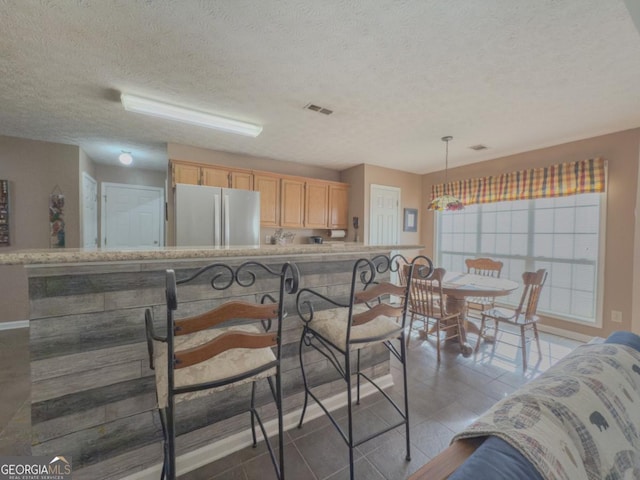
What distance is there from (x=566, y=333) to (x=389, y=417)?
3107 mm

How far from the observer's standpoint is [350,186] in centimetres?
488

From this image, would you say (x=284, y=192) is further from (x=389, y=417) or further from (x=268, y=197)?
(x=389, y=417)

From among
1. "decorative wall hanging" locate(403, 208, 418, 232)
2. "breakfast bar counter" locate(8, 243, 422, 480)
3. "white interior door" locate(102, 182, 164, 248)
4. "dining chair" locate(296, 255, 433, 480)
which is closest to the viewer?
"breakfast bar counter" locate(8, 243, 422, 480)

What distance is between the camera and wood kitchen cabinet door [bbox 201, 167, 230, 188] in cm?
363

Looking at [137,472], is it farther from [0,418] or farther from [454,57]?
[454,57]

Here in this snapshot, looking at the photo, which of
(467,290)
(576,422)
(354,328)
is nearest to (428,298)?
(467,290)

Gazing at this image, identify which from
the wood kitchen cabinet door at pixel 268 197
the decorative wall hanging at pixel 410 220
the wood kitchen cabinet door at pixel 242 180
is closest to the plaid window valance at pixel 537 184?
the decorative wall hanging at pixel 410 220

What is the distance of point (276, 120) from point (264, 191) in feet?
4.51

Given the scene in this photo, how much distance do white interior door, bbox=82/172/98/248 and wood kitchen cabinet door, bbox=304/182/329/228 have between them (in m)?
3.25

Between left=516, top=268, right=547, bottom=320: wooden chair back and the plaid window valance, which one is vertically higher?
the plaid window valance

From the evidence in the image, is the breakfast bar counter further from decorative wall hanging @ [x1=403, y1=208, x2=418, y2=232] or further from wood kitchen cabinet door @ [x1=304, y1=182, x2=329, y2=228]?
decorative wall hanging @ [x1=403, y1=208, x2=418, y2=232]

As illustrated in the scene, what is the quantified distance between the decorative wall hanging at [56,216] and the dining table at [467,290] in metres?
4.93

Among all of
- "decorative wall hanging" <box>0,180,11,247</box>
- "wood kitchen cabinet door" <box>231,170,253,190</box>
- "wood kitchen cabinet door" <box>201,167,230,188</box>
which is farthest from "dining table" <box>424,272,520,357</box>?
"decorative wall hanging" <box>0,180,11,247</box>

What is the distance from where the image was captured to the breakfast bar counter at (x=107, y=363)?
43.8 inches
